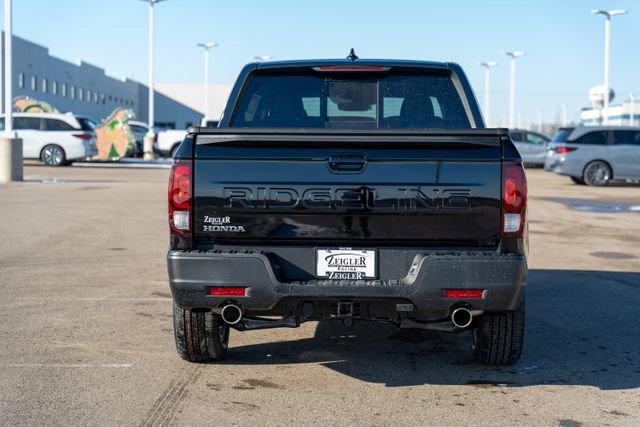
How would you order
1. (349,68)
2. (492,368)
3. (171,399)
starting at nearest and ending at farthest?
(171,399) < (492,368) < (349,68)

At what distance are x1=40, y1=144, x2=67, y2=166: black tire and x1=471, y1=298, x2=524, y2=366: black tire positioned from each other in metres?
27.7

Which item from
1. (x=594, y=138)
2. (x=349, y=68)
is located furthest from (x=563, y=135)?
(x=349, y=68)

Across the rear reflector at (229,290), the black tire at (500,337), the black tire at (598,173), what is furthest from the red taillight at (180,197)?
the black tire at (598,173)

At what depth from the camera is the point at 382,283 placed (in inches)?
198

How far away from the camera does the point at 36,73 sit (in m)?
58.8

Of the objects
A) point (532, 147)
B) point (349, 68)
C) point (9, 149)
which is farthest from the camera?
point (532, 147)

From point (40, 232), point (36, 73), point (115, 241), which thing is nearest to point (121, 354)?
point (115, 241)

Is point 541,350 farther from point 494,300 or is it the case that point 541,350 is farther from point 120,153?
point 120,153

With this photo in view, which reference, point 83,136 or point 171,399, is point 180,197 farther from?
point 83,136

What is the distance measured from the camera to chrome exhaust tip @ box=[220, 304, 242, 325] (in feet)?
16.9

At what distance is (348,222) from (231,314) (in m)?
0.86

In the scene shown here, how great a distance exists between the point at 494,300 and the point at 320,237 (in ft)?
3.36

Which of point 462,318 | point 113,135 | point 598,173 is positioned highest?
point 113,135

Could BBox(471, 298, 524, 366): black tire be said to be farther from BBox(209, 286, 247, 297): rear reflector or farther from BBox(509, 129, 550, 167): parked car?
BBox(509, 129, 550, 167): parked car
